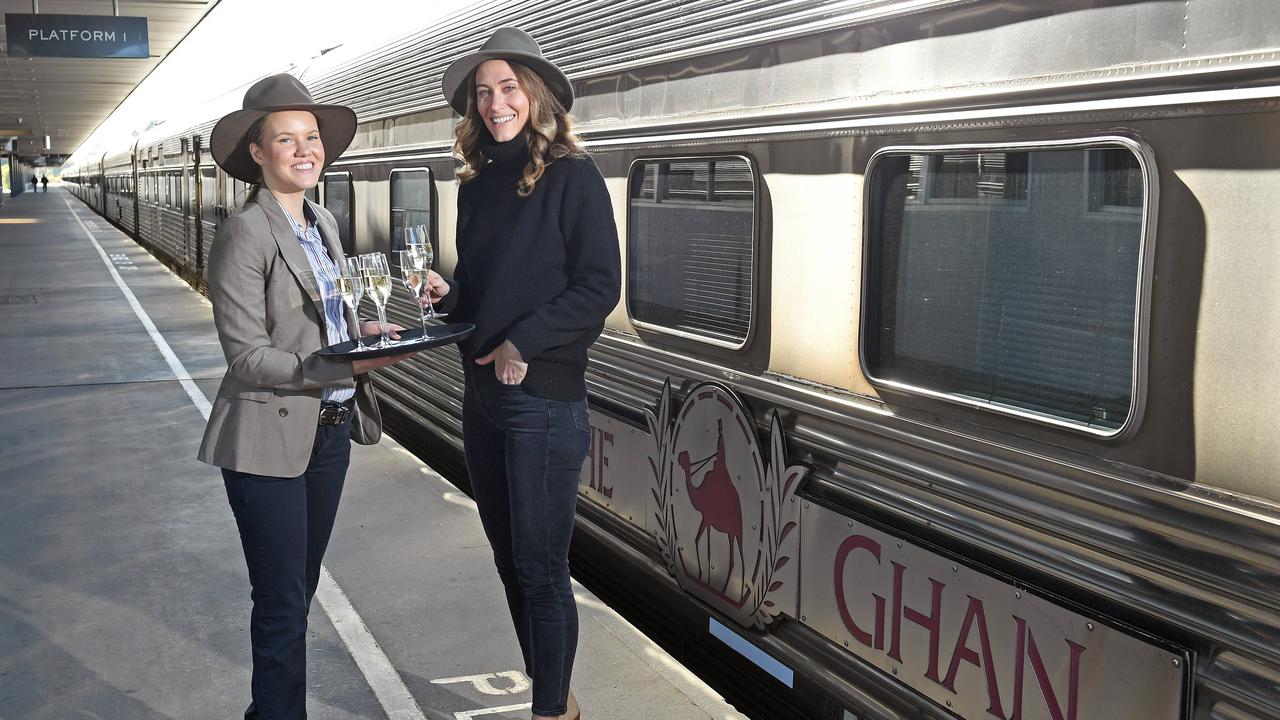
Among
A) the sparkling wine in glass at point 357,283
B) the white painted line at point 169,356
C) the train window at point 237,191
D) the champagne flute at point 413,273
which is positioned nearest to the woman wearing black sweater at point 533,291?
the champagne flute at point 413,273

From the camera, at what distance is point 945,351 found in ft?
9.61

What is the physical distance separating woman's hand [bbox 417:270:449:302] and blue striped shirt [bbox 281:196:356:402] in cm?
22

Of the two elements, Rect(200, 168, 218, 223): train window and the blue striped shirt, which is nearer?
the blue striped shirt

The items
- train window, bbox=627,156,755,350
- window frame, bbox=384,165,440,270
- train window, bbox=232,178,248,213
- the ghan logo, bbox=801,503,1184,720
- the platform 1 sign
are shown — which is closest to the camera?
the ghan logo, bbox=801,503,1184,720

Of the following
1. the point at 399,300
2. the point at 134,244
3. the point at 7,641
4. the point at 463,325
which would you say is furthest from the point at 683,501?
the point at 134,244

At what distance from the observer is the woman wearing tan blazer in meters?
2.90

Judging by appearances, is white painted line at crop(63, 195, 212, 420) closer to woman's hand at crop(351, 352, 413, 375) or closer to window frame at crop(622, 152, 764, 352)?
window frame at crop(622, 152, 764, 352)

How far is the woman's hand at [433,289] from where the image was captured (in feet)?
10.5

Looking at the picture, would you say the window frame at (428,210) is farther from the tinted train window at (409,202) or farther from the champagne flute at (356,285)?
the champagne flute at (356,285)

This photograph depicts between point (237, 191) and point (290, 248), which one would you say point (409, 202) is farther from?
point (237, 191)

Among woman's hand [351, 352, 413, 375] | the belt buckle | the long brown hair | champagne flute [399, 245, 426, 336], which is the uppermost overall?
the long brown hair

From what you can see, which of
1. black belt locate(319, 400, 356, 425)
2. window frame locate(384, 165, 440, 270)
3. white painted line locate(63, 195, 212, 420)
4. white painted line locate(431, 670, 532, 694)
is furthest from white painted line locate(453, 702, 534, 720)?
white painted line locate(63, 195, 212, 420)

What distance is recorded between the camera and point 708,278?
3.96m

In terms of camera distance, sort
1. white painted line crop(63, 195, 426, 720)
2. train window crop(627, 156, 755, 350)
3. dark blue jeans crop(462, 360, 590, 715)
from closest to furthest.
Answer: dark blue jeans crop(462, 360, 590, 715), train window crop(627, 156, 755, 350), white painted line crop(63, 195, 426, 720)
